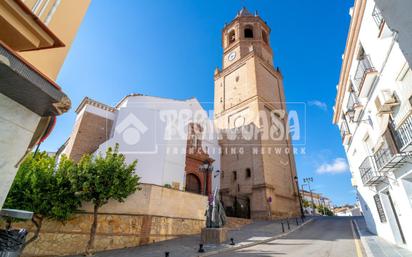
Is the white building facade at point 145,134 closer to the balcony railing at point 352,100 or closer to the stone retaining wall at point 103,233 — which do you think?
the stone retaining wall at point 103,233

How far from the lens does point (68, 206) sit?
8.86 metres

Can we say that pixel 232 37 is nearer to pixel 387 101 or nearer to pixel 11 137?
pixel 387 101

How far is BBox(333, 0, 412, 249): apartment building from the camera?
6.57 meters

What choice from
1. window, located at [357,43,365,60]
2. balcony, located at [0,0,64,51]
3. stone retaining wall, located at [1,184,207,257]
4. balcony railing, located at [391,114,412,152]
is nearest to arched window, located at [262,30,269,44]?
window, located at [357,43,365,60]

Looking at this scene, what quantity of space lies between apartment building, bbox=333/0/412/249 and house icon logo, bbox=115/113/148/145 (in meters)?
14.4

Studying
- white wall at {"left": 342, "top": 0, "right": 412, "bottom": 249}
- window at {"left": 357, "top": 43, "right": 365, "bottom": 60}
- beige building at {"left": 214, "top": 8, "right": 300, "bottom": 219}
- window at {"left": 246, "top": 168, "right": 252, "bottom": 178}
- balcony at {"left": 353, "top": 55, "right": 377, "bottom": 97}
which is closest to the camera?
white wall at {"left": 342, "top": 0, "right": 412, "bottom": 249}

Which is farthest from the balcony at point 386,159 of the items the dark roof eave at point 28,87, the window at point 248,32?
the window at point 248,32

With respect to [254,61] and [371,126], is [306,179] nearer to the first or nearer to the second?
[254,61]

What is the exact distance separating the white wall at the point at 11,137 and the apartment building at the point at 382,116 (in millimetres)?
7553

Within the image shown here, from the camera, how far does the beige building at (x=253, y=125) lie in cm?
2092

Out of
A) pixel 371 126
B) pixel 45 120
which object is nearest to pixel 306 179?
pixel 371 126

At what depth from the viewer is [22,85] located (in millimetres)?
2633

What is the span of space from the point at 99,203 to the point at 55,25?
25.4 ft

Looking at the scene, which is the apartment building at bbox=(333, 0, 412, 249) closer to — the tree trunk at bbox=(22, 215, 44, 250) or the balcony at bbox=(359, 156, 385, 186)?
the balcony at bbox=(359, 156, 385, 186)
